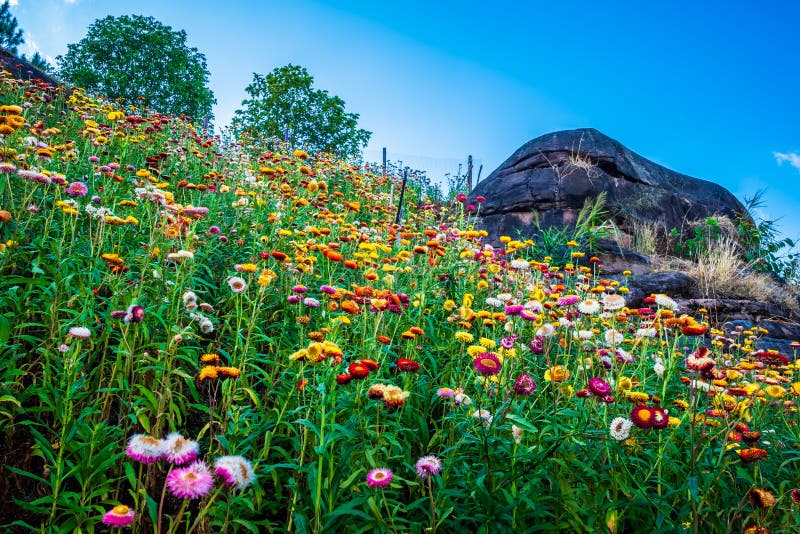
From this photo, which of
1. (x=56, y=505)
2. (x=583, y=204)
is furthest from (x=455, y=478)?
(x=583, y=204)

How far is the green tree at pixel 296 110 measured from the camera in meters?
27.0

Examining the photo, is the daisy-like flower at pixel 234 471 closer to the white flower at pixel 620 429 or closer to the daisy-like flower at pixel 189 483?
the daisy-like flower at pixel 189 483

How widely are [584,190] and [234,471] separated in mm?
11622

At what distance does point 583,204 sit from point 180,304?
10.5m

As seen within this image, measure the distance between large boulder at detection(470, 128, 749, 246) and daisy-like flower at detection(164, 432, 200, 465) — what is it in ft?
33.0

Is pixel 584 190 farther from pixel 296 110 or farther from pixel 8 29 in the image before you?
pixel 8 29

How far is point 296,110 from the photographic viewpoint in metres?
27.2

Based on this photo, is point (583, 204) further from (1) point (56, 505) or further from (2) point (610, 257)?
(1) point (56, 505)

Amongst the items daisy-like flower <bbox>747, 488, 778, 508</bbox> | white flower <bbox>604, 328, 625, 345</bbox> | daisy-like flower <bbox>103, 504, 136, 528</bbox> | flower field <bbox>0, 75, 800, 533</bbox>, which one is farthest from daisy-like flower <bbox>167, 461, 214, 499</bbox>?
white flower <bbox>604, 328, 625, 345</bbox>

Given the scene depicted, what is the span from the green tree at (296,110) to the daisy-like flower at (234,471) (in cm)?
2656

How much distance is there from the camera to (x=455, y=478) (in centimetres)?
195

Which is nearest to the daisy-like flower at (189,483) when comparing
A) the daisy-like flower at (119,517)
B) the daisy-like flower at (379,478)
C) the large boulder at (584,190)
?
the daisy-like flower at (119,517)

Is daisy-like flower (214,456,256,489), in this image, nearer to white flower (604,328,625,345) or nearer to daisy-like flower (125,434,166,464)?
daisy-like flower (125,434,166,464)

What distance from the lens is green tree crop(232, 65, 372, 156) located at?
2698 cm
